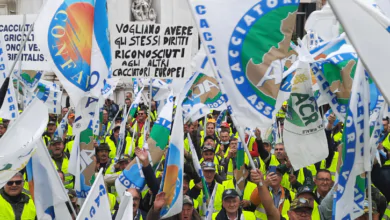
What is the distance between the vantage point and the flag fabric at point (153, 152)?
7688 millimetres

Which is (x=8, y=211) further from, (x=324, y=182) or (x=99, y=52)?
(x=324, y=182)

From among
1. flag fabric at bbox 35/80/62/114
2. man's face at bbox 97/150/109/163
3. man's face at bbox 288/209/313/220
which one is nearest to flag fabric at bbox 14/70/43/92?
flag fabric at bbox 35/80/62/114

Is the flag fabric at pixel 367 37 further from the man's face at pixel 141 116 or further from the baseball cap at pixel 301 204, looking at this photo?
the man's face at pixel 141 116

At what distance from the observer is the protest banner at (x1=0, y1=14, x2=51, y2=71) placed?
1186 cm

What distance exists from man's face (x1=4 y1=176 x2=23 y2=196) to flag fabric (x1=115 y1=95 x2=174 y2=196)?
0.95 meters

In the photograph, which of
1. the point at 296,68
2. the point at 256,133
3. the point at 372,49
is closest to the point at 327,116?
the point at 256,133

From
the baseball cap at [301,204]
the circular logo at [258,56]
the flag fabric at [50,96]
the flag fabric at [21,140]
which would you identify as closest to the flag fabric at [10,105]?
the flag fabric at [21,140]

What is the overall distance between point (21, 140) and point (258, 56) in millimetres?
2059

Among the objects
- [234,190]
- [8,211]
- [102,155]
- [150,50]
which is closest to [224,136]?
[102,155]

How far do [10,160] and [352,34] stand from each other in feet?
11.7

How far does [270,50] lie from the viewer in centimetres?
654

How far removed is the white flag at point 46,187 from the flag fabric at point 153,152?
0.91 meters

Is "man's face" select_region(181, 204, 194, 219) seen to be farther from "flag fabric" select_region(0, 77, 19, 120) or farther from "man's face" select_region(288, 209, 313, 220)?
"flag fabric" select_region(0, 77, 19, 120)

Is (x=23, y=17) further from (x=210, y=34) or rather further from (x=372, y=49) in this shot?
(x=372, y=49)
